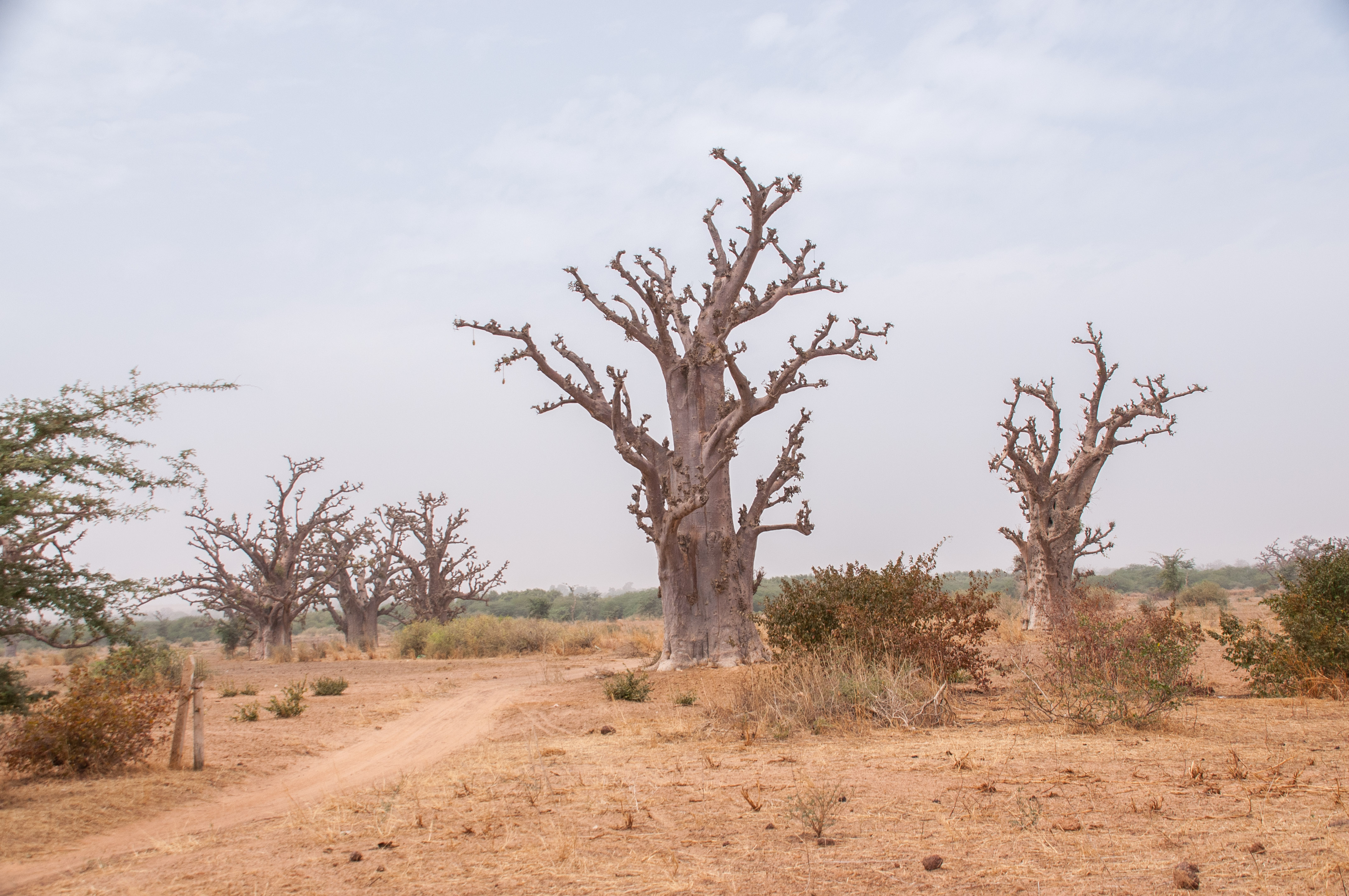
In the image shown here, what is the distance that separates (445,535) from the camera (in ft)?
115

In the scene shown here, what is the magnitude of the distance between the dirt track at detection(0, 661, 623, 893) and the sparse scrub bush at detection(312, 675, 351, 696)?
292 centimetres

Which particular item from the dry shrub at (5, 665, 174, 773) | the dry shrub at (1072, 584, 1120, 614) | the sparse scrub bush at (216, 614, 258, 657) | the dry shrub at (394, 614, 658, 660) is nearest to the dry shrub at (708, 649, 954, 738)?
the dry shrub at (1072, 584, 1120, 614)

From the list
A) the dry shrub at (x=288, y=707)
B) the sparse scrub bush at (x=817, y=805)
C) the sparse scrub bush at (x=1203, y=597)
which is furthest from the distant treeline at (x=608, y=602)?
the sparse scrub bush at (x=817, y=805)

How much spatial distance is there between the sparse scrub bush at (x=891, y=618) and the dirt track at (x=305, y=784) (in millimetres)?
4731

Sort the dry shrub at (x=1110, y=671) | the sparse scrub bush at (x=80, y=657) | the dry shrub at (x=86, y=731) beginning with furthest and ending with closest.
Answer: the sparse scrub bush at (x=80, y=657) < the dry shrub at (x=1110, y=671) < the dry shrub at (x=86, y=731)

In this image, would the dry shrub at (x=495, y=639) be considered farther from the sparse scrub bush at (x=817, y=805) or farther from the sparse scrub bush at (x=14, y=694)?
the sparse scrub bush at (x=817, y=805)

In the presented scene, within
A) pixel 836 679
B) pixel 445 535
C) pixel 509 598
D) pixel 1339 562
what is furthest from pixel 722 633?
pixel 509 598

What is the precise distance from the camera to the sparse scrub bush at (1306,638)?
33.7ft

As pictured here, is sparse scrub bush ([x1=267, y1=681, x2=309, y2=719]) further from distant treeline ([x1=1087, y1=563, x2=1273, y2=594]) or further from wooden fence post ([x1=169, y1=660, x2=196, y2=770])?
distant treeline ([x1=1087, y1=563, x2=1273, y2=594])

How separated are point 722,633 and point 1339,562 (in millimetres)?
9710

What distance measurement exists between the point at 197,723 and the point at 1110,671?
980 centimetres

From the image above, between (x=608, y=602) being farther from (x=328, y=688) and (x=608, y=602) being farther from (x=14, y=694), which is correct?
(x=14, y=694)

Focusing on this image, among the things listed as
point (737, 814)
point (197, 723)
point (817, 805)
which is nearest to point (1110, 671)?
point (817, 805)

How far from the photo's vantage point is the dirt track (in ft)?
18.7
